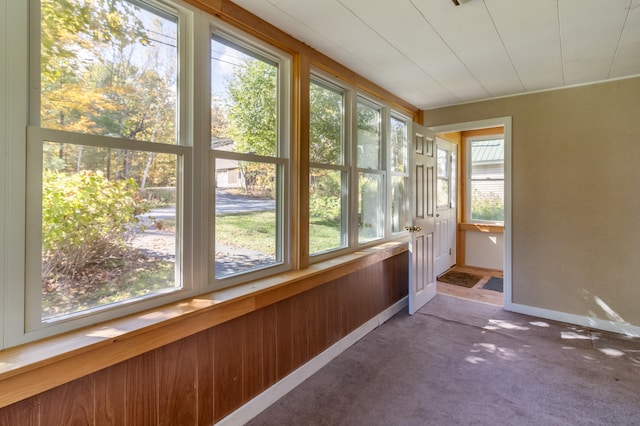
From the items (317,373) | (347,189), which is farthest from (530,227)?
(317,373)

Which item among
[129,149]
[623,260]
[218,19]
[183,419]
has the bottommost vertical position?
[183,419]

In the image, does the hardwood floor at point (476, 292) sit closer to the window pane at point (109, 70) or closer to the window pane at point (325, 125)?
the window pane at point (325, 125)

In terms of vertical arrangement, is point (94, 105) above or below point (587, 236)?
above

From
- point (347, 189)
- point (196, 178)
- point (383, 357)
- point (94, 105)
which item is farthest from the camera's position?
point (347, 189)

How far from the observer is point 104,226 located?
4.39 feet

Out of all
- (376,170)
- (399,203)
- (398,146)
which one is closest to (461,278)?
(399,203)

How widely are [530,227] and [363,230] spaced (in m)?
1.85

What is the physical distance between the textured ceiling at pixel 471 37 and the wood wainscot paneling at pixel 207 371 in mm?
1778

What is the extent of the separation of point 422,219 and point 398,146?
93cm

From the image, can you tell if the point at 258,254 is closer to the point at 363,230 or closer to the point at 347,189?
the point at 347,189

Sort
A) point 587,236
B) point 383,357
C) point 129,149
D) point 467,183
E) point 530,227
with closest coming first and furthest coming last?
1. point 129,149
2. point 383,357
3. point 587,236
4. point 530,227
5. point 467,183

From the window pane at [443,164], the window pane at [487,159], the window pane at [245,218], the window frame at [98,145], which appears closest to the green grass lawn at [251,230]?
the window pane at [245,218]

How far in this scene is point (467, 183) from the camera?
5227mm

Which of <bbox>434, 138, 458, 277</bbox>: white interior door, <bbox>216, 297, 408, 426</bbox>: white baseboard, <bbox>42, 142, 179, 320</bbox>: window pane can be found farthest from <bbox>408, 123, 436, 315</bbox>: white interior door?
<bbox>42, 142, 179, 320</bbox>: window pane
